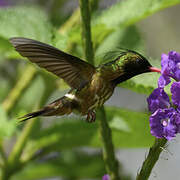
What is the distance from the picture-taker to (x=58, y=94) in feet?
8.39

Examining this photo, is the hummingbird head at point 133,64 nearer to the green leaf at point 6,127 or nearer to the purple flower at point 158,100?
the purple flower at point 158,100

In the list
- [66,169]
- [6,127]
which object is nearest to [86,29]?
[6,127]

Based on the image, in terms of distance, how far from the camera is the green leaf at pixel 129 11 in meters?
1.25

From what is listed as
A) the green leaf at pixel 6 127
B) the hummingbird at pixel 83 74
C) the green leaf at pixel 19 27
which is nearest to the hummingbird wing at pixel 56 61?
the hummingbird at pixel 83 74

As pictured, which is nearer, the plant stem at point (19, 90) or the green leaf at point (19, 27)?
the green leaf at point (19, 27)

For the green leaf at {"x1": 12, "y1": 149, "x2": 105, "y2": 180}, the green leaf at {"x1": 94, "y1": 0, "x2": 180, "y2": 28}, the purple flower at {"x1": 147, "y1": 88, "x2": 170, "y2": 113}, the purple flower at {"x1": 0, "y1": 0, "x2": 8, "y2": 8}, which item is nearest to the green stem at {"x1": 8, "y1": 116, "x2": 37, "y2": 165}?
the green leaf at {"x1": 94, "y1": 0, "x2": 180, "y2": 28}

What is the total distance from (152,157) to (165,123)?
111 millimetres

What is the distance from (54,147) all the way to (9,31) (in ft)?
1.46

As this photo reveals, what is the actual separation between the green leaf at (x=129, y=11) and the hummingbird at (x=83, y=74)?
0.30 m

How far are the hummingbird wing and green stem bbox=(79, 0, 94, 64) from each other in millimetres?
100

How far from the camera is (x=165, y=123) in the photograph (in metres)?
0.89

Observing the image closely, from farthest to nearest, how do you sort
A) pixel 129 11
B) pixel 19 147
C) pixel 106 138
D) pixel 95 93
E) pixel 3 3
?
pixel 3 3 → pixel 19 147 → pixel 129 11 → pixel 106 138 → pixel 95 93

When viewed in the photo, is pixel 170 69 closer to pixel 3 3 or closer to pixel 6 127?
pixel 6 127

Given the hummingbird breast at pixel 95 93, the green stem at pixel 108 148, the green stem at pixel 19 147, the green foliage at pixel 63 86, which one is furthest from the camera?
the green stem at pixel 19 147
